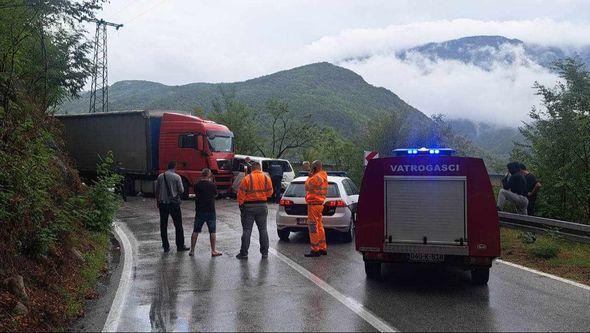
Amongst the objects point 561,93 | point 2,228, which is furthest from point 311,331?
point 561,93

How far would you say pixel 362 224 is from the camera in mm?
7809

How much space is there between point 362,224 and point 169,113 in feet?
58.9

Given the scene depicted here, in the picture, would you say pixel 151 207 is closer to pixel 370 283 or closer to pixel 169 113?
pixel 169 113

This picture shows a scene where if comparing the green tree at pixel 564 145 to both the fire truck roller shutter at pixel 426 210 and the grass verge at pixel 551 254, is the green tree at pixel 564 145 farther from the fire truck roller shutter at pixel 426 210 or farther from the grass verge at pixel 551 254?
the fire truck roller shutter at pixel 426 210

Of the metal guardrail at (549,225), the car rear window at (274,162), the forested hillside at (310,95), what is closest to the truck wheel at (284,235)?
the metal guardrail at (549,225)

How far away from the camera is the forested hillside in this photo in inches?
3696

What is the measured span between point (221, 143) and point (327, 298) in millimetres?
18384

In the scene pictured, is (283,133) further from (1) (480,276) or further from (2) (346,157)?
(1) (480,276)

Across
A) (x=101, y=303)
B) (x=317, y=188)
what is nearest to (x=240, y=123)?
(x=317, y=188)

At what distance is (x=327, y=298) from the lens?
6.88m

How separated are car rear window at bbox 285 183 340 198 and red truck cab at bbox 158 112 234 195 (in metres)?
11.8

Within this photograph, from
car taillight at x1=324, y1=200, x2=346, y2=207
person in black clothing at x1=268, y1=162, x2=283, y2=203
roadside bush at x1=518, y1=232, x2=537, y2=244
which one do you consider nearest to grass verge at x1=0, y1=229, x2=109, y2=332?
car taillight at x1=324, y1=200, x2=346, y2=207

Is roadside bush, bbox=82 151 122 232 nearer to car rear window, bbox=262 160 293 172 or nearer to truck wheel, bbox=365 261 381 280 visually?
truck wheel, bbox=365 261 381 280

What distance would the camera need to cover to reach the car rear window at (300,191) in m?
12.0
